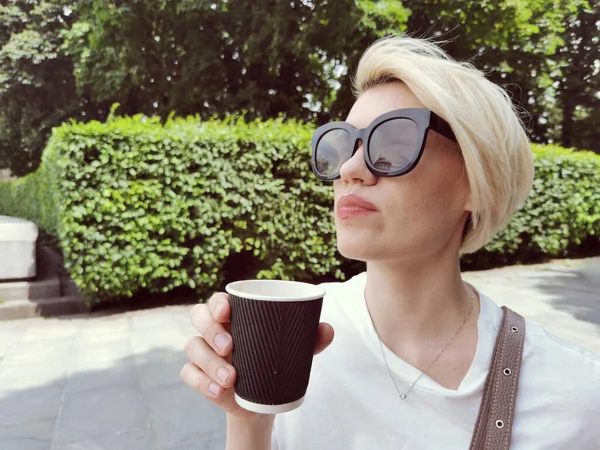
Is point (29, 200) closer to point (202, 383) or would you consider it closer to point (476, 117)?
point (202, 383)

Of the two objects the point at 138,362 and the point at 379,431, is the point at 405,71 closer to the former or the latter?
the point at 379,431

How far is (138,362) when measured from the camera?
15.0 feet

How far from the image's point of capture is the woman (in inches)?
44.6

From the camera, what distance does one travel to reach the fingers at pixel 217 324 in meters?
0.95

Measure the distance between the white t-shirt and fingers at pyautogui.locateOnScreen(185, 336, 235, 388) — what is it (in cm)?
41

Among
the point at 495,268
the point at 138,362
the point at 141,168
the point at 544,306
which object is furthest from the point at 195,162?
the point at 495,268

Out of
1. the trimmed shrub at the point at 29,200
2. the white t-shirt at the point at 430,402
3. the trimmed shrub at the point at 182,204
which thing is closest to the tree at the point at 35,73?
the trimmed shrub at the point at 29,200

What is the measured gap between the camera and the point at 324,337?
3.32ft

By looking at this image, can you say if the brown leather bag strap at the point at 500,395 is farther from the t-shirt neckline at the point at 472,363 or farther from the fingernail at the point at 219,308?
the fingernail at the point at 219,308

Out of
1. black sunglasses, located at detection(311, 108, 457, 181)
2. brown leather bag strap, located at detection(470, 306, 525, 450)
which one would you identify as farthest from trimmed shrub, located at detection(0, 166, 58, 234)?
brown leather bag strap, located at detection(470, 306, 525, 450)

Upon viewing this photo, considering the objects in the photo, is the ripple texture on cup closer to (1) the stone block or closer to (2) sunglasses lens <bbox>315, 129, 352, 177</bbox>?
(2) sunglasses lens <bbox>315, 129, 352, 177</bbox>

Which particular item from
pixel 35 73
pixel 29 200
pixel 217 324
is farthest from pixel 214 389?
pixel 35 73

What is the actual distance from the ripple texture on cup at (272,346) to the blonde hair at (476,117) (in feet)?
1.97

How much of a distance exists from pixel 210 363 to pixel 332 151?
717mm
